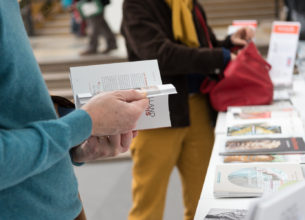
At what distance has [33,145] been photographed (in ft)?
2.68

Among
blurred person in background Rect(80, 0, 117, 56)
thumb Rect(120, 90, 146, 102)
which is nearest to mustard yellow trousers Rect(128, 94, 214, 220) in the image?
thumb Rect(120, 90, 146, 102)

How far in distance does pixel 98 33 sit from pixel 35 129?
519 centimetres

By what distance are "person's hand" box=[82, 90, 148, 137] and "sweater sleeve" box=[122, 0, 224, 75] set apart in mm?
971

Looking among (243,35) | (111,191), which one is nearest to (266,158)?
(243,35)

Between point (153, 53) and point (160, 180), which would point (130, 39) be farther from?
point (160, 180)

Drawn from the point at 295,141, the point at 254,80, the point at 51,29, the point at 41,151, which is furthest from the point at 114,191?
the point at 51,29

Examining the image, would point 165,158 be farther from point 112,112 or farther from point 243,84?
point 112,112

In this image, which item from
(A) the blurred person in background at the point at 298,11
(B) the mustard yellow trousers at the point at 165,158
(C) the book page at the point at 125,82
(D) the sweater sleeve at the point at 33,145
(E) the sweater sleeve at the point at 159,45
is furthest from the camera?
(A) the blurred person in background at the point at 298,11

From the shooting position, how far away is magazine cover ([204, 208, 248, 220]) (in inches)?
50.3

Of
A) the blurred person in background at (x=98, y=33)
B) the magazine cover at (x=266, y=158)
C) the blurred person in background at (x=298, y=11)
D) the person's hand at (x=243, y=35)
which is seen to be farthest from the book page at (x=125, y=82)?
the blurred person in background at (x=98, y=33)

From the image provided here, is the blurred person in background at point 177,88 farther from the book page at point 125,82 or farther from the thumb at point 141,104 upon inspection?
the thumb at point 141,104

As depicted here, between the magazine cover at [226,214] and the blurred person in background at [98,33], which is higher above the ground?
the magazine cover at [226,214]

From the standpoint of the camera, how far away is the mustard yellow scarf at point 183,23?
2.01 metres

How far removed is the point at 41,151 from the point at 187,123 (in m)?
1.34
